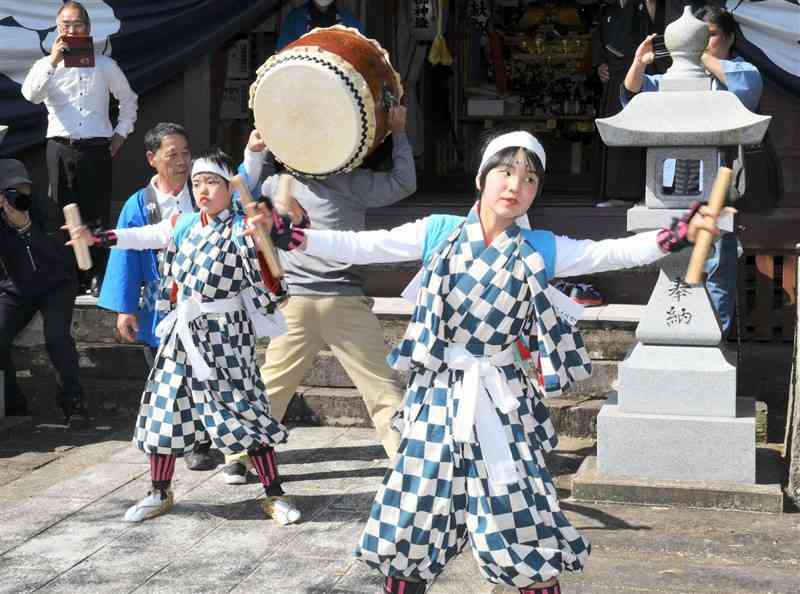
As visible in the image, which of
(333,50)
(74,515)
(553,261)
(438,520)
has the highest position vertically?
(333,50)

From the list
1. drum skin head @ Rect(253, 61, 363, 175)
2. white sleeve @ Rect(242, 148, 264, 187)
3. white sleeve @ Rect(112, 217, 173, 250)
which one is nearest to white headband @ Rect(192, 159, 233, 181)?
white sleeve @ Rect(112, 217, 173, 250)

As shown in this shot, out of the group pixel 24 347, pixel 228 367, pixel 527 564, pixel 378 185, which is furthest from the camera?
pixel 24 347

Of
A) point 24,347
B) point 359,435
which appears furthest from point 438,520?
point 24,347

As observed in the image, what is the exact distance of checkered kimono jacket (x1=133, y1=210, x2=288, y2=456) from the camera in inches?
228

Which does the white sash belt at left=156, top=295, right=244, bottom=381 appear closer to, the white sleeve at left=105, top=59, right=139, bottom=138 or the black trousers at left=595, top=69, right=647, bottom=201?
the white sleeve at left=105, top=59, right=139, bottom=138

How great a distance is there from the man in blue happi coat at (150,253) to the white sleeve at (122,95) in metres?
2.01

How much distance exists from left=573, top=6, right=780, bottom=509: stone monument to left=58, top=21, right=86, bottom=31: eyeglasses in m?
3.73

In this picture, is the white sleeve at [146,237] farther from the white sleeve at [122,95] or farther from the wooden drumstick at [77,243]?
the white sleeve at [122,95]

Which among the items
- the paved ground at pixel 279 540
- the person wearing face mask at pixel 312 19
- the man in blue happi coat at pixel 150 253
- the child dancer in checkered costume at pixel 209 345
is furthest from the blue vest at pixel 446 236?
the person wearing face mask at pixel 312 19

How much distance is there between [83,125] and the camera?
344 inches

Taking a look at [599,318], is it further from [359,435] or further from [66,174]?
[66,174]

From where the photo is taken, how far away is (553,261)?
14.1ft

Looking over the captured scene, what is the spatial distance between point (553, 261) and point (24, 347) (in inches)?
199

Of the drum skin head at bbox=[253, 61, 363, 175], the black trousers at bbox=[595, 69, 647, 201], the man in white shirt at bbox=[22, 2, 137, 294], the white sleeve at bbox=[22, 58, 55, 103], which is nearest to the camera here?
the drum skin head at bbox=[253, 61, 363, 175]
